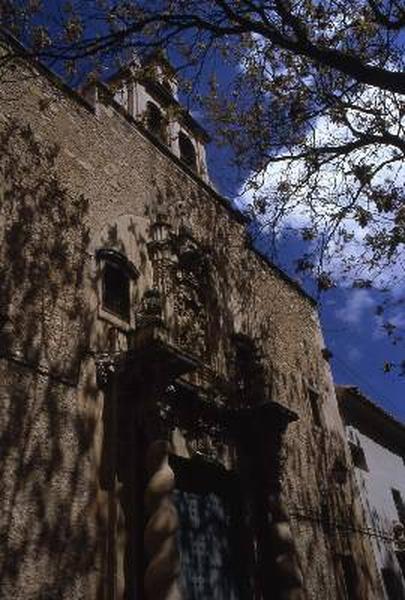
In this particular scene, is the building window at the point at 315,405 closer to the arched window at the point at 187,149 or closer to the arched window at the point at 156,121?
the arched window at the point at 187,149

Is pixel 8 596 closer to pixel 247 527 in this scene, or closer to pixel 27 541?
pixel 27 541

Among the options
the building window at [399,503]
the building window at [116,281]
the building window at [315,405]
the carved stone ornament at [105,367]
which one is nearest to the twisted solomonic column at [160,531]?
the carved stone ornament at [105,367]

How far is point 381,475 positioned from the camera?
17.8 meters

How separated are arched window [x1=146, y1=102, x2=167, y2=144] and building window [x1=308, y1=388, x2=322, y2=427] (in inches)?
268

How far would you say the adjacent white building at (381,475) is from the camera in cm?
1505

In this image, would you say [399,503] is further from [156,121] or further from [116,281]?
[156,121]

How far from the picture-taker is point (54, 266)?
865 centimetres

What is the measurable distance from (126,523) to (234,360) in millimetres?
5001

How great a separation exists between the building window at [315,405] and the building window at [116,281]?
21.6 feet


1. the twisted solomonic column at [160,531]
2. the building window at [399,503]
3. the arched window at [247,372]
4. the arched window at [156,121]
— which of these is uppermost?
the arched window at [156,121]

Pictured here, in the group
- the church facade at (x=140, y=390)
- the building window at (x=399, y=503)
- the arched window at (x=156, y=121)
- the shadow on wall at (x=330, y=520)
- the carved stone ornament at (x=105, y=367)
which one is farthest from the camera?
the building window at (x=399, y=503)

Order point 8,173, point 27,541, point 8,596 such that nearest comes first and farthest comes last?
point 8,596
point 27,541
point 8,173

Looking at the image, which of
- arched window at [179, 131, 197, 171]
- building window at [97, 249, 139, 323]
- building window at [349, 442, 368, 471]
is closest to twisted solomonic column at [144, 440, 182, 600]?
building window at [97, 249, 139, 323]

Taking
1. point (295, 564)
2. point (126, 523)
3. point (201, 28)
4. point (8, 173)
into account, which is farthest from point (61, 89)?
point (295, 564)
